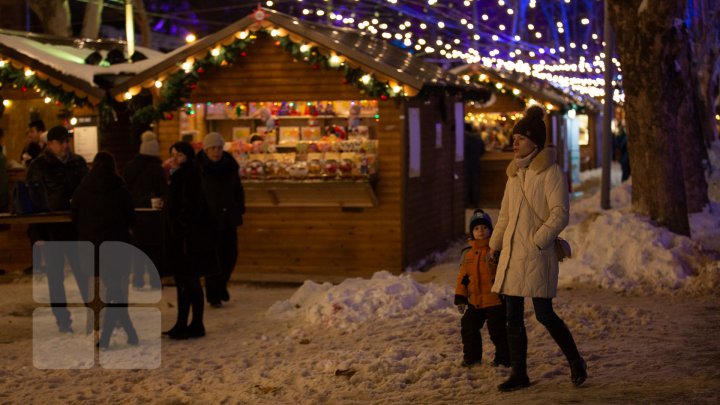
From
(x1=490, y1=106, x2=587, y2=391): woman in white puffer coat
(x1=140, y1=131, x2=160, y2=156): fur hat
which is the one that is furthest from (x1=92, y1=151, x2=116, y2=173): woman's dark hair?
(x1=490, y1=106, x2=587, y2=391): woman in white puffer coat

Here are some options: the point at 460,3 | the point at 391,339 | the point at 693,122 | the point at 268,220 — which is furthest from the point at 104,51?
the point at 460,3

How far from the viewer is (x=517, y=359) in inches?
310

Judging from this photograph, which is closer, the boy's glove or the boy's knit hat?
the boy's glove

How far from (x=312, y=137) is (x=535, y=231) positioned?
30.2ft

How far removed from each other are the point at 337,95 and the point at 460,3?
3565 centimetres

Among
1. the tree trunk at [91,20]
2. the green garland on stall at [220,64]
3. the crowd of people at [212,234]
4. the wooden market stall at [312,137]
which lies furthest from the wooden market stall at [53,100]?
the tree trunk at [91,20]

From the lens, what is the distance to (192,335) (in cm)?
1088

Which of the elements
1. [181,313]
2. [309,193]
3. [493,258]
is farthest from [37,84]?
[493,258]

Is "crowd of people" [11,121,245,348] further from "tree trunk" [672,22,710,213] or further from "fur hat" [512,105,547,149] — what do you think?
Result: "tree trunk" [672,22,710,213]

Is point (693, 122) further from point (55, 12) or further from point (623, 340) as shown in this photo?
point (55, 12)

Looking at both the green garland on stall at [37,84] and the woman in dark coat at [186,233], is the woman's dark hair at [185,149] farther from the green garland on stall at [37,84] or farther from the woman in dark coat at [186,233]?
the green garland on stall at [37,84]

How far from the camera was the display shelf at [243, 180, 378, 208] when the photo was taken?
15203 mm

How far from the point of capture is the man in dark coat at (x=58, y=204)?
1111 centimetres

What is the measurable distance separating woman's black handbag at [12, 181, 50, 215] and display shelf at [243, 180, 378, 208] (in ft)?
16.4
